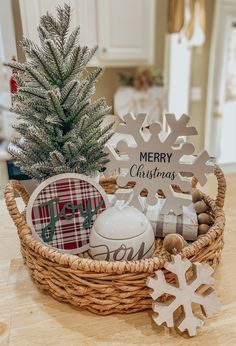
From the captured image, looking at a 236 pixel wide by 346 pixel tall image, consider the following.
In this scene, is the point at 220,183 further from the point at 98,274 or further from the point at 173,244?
the point at 98,274

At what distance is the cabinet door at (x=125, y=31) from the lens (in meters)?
2.13

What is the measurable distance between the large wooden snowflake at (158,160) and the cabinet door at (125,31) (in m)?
1.76

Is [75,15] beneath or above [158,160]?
above

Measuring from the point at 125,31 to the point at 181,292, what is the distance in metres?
2.23

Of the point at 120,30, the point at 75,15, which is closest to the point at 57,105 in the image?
the point at 75,15

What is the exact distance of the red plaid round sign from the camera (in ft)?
1.81

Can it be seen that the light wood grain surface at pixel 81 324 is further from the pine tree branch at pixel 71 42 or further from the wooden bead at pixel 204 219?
the pine tree branch at pixel 71 42

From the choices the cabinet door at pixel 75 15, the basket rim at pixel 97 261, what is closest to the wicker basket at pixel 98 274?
the basket rim at pixel 97 261

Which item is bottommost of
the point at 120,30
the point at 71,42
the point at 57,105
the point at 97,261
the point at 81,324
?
the point at 81,324

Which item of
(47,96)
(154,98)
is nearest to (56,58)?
(47,96)

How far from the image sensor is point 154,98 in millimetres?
2807

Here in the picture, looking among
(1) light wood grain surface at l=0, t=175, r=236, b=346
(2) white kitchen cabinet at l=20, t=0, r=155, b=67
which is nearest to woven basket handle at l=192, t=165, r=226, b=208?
(1) light wood grain surface at l=0, t=175, r=236, b=346

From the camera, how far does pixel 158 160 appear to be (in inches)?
22.3

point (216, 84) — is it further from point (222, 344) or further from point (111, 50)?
point (222, 344)
